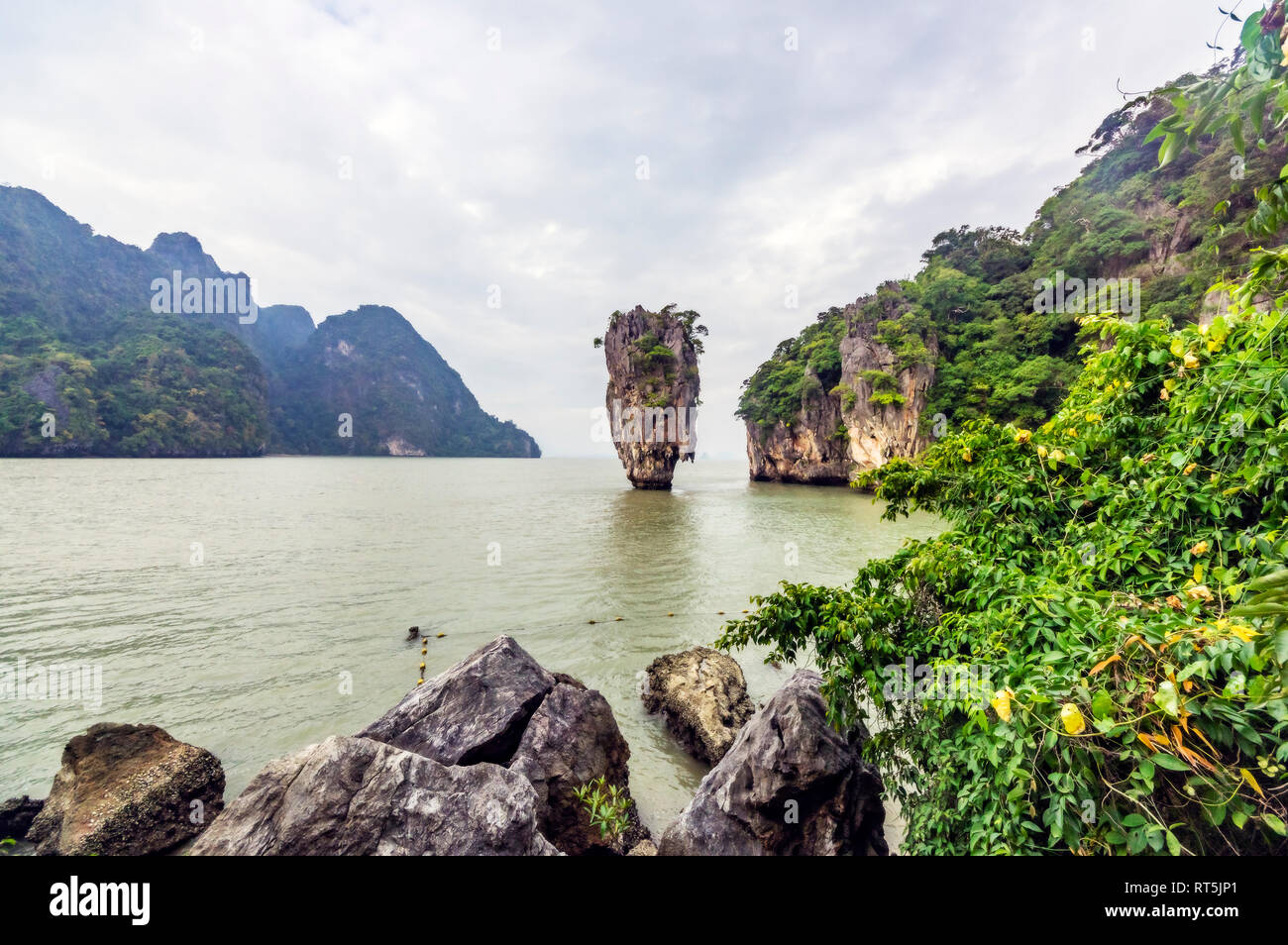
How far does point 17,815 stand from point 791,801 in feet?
24.0

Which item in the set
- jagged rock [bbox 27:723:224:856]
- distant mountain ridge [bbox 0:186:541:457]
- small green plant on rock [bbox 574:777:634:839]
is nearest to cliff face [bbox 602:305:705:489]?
small green plant on rock [bbox 574:777:634:839]

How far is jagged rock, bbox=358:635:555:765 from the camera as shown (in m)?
4.38

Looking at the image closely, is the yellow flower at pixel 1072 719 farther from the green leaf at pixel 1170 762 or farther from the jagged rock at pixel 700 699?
the jagged rock at pixel 700 699

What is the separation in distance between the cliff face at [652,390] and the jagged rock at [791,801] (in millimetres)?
32404

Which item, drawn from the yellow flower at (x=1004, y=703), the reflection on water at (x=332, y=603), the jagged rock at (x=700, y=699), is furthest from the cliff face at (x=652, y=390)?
the yellow flower at (x=1004, y=703)

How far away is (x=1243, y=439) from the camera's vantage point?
243 cm

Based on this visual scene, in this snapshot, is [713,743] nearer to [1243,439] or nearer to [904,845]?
[904,845]

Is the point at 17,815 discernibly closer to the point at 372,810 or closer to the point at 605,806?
the point at 372,810

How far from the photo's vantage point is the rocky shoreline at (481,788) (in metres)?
2.96

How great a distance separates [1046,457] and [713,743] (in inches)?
172

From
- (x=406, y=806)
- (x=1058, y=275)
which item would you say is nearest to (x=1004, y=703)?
(x=406, y=806)

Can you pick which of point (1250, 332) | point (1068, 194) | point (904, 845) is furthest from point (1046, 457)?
point (1068, 194)

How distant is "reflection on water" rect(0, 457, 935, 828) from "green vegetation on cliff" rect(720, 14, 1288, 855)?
3.22m
